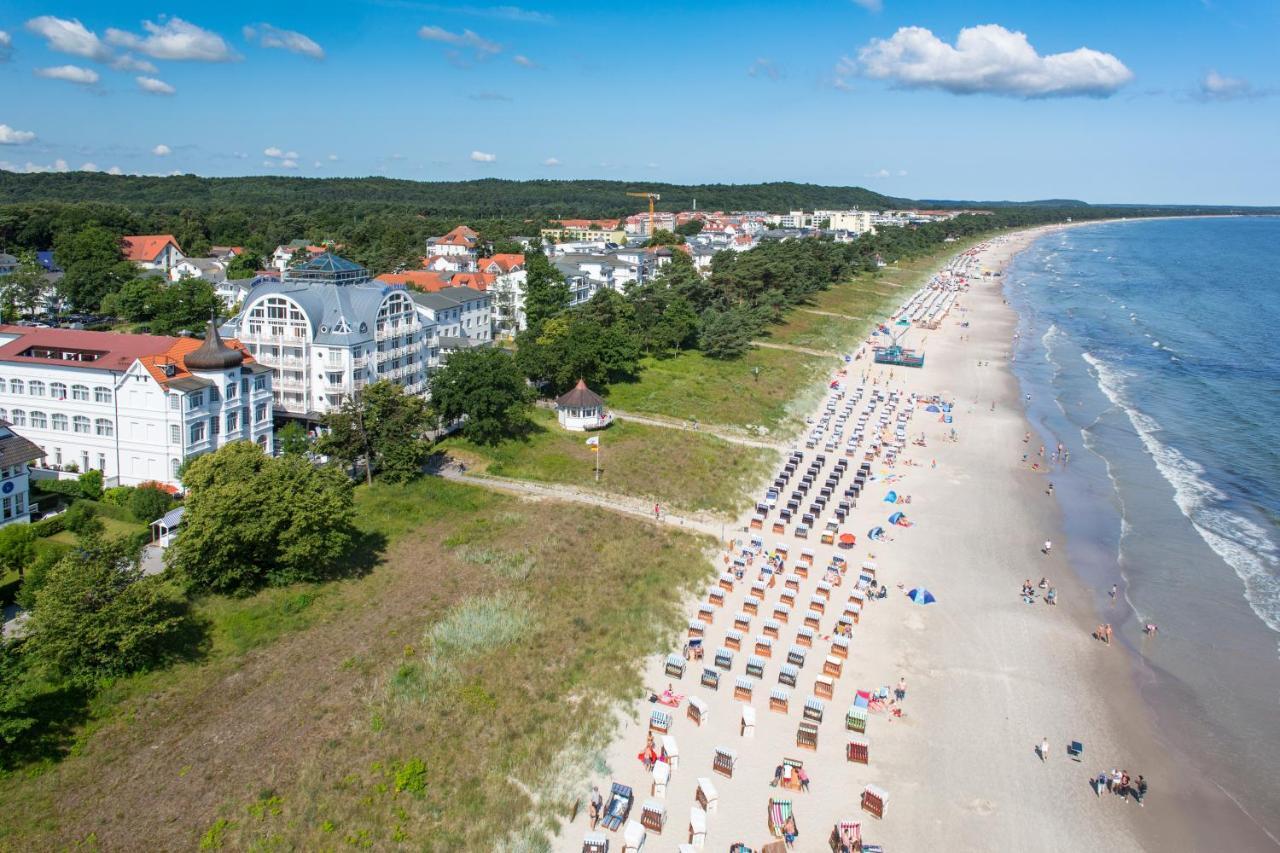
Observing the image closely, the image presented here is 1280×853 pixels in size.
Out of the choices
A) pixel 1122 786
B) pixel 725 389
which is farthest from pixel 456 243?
pixel 1122 786

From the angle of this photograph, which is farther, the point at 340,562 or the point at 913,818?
the point at 340,562

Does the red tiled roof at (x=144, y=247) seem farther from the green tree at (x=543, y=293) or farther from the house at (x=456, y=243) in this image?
the green tree at (x=543, y=293)

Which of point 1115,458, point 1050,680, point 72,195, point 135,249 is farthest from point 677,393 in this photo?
point 72,195

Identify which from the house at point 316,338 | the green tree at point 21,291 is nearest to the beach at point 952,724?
the house at point 316,338

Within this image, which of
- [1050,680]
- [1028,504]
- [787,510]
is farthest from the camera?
[1028,504]

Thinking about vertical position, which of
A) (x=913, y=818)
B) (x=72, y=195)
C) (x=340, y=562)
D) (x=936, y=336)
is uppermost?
(x=72, y=195)

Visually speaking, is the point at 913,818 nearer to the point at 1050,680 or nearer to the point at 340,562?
the point at 1050,680

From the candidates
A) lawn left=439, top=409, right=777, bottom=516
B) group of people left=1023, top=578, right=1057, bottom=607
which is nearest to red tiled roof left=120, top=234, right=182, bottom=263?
lawn left=439, top=409, right=777, bottom=516
